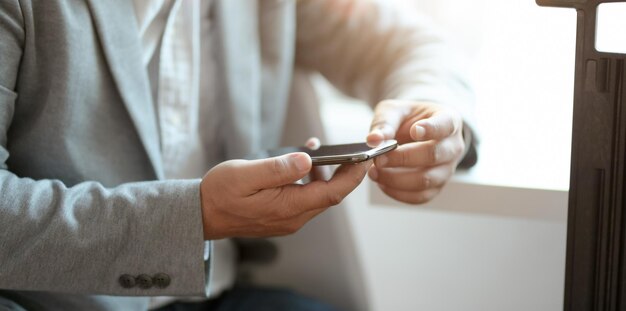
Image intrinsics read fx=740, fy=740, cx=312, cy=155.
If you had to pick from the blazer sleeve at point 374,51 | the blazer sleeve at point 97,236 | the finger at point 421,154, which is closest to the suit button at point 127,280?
the blazer sleeve at point 97,236

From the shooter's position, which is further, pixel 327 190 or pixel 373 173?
pixel 373 173

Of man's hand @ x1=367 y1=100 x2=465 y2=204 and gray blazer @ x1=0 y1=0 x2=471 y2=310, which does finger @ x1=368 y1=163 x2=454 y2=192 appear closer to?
man's hand @ x1=367 y1=100 x2=465 y2=204

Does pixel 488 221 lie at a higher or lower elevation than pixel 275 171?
lower

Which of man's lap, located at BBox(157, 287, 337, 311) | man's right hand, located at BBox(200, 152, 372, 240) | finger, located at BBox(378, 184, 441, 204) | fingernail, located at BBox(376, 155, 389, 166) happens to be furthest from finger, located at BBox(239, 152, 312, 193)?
man's lap, located at BBox(157, 287, 337, 311)

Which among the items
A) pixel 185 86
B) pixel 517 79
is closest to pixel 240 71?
pixel 185 86

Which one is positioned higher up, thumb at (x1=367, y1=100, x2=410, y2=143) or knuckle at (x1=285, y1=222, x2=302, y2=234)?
thumb at (x1=367, y1=100, x2=410, y2=143)

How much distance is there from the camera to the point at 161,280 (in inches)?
28.8

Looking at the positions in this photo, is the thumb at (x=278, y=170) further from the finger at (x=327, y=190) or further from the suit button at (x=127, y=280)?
the suit button at (x=127, y=280)

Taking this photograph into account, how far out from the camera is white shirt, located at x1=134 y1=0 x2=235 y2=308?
2.89ft

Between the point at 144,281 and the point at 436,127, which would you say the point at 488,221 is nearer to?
the point at 436,127

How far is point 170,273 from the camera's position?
28.6 inches

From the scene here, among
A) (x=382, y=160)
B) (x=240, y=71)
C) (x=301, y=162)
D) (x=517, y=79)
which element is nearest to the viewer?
(x=301, y=162)

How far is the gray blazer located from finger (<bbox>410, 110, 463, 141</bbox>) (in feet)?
0.21

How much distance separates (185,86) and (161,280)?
0.29 metres
